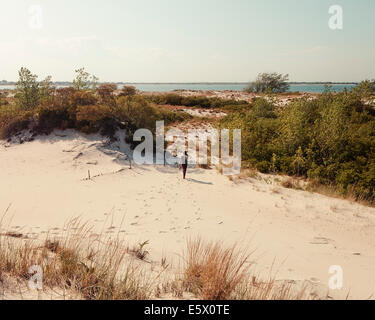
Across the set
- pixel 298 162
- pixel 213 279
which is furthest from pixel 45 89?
pixel 213 279

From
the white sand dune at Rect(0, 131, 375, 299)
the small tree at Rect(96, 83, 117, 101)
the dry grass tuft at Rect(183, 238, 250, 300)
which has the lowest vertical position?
the white sand dune at Rect(0, 131, 375, 299)

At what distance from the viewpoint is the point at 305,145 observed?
11.5 m

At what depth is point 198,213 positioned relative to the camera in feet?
25.4

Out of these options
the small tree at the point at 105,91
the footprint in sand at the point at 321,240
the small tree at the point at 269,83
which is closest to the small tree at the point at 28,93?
the small tree at the point at 105,91

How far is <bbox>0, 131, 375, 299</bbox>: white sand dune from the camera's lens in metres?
5.35

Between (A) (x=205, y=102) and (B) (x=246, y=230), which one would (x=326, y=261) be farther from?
(A) (x=205, y=102)

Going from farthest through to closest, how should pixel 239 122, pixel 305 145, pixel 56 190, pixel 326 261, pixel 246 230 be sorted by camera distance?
pixel 239 122, pixel 305 145, pixel 56 190, pixel 246 230, pixel 326 261

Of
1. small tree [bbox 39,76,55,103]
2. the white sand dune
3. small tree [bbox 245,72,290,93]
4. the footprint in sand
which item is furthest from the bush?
small tree [bbox 245,72,290,93]

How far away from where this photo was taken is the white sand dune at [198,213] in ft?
17.5

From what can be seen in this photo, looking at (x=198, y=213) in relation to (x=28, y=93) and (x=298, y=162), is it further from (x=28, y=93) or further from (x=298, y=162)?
(x=28, y=93)

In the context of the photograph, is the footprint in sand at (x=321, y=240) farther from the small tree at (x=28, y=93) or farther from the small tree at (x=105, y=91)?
the small tree at (x=28, y=93)

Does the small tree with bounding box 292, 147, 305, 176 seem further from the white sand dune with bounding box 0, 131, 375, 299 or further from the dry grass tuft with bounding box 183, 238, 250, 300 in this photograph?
the dry grass tuft with bounding box 183, 238, 250, 300

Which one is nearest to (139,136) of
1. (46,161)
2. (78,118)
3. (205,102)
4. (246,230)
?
(78,118)
